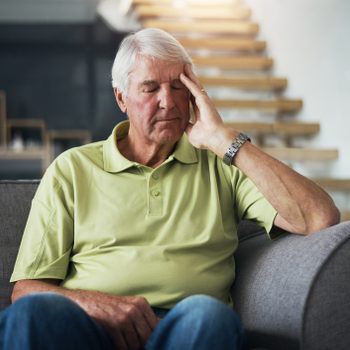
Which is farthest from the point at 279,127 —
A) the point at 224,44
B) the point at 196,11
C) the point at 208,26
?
the point at 196,11

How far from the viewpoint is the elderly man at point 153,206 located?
1607 millimetres

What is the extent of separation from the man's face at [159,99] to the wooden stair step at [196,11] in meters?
3.11

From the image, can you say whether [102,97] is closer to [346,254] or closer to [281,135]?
[281,135]

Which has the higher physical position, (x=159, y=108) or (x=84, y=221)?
(x=159, y=108)

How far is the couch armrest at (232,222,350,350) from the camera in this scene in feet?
4.50

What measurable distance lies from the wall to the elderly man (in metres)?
2.26

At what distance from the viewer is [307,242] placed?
1525 mm

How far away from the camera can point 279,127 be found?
431 centimetres

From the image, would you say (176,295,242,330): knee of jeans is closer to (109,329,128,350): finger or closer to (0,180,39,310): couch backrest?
(109,329,128,350): finger

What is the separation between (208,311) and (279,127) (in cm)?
314

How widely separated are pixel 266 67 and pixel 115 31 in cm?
353

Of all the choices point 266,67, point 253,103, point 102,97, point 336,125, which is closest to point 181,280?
point 336,125

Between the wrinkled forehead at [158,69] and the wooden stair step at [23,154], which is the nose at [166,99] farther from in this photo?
the wooden stair step at [23,154]

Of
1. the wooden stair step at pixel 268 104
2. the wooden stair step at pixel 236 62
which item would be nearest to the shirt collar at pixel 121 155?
the wooden stair step at pixel 268 104
